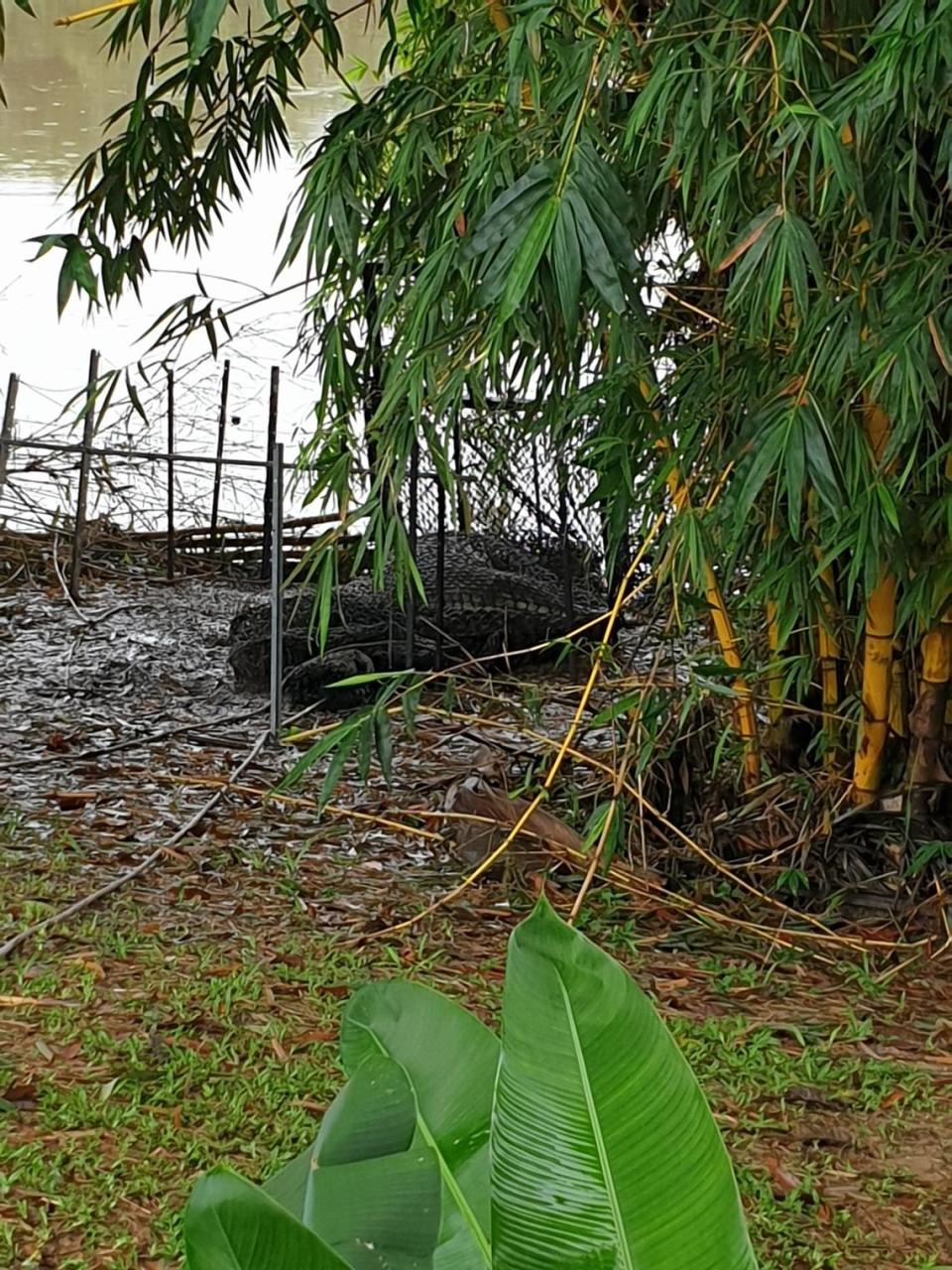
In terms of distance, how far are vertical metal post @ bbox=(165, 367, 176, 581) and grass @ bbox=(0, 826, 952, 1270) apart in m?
3.08

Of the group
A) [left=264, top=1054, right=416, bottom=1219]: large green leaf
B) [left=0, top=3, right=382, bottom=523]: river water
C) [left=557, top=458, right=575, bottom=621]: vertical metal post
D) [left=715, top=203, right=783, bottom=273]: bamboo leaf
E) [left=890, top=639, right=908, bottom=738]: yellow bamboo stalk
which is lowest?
[left=264, top=1054, right=416, bottom=1219]: large green leaf

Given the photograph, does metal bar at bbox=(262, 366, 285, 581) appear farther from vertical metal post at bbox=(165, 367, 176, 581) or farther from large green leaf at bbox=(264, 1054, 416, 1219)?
large green leaf at bbox=(264, 1054, 416, 1219)

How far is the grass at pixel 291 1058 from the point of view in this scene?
1.89 metres

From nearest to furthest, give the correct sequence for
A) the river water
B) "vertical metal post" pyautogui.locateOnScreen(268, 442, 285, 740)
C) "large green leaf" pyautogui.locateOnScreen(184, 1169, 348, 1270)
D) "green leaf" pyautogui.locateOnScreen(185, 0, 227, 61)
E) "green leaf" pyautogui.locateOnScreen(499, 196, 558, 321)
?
"large green leaf" pyautogui.locateOnScreen(184, 1169, 348, 1270), "green leaf" pyautogui.locateOnScreen(185, 0, 227, 61), "green leaf" pyautogui.locateOnScreen(499, 196, 558, 321), "vertical metal post" pyautogui.locateOnScreen(268, 442, 285, 740), the river water

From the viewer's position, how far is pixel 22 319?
34.4 ft

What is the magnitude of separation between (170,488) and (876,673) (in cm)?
380

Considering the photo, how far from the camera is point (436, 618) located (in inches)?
182

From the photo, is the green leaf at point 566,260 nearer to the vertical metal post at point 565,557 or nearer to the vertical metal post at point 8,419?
the vertical metal post at point 565,557

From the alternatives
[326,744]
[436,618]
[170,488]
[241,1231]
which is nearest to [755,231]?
[326,744]

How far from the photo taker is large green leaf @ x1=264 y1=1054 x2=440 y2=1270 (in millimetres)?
711

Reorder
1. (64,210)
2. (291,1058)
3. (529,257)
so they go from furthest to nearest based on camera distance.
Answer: (64,210) → (291,1058) → (529,257)

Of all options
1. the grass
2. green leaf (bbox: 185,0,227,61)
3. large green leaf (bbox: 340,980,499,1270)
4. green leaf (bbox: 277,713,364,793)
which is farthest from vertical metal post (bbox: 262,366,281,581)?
large green leaf (bbox: 340,980,499,1270)

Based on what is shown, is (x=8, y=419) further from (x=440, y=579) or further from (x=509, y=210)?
(x=509, y=210)

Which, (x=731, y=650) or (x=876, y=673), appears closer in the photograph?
(x=876, y=673)
